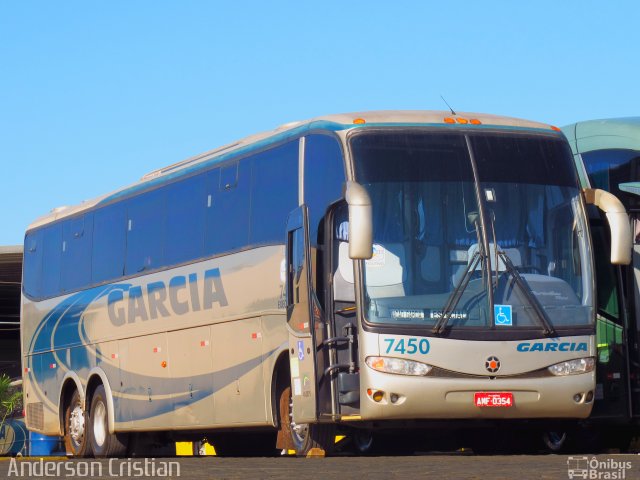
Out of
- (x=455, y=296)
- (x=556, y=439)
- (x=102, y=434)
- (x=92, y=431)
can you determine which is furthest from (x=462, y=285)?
(x=92, y=431)

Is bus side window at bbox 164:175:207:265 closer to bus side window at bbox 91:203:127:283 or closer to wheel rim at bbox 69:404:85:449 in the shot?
bus side window at bbox 91:203:127:283

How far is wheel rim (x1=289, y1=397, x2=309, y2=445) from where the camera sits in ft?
45.9

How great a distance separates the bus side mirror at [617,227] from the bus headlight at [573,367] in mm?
998

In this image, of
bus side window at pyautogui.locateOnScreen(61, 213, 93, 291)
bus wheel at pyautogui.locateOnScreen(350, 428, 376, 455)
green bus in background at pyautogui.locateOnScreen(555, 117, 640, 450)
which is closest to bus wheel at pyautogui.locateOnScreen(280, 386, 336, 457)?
bus wheel at pyautogui.locateOnScreen(350, 428, 376, 455)

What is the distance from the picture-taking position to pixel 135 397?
59.2ft

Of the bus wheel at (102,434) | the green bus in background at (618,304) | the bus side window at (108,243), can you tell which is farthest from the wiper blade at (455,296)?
the bus wheel at (102,434)

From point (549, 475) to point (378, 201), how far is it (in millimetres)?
4849

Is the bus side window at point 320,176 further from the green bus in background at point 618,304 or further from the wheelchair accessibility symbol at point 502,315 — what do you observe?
the green bus in background at point 618,304

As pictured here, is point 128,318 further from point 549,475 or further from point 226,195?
point 549,475

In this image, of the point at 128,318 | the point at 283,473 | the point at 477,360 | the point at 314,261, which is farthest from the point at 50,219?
the point at 283,473

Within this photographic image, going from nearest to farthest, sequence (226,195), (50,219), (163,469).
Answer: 1. (163,469)
2. (226,195)
3. (50,219)

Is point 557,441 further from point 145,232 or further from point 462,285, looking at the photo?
point 145,232

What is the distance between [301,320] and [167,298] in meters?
3.83

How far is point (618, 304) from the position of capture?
15.4 metres
